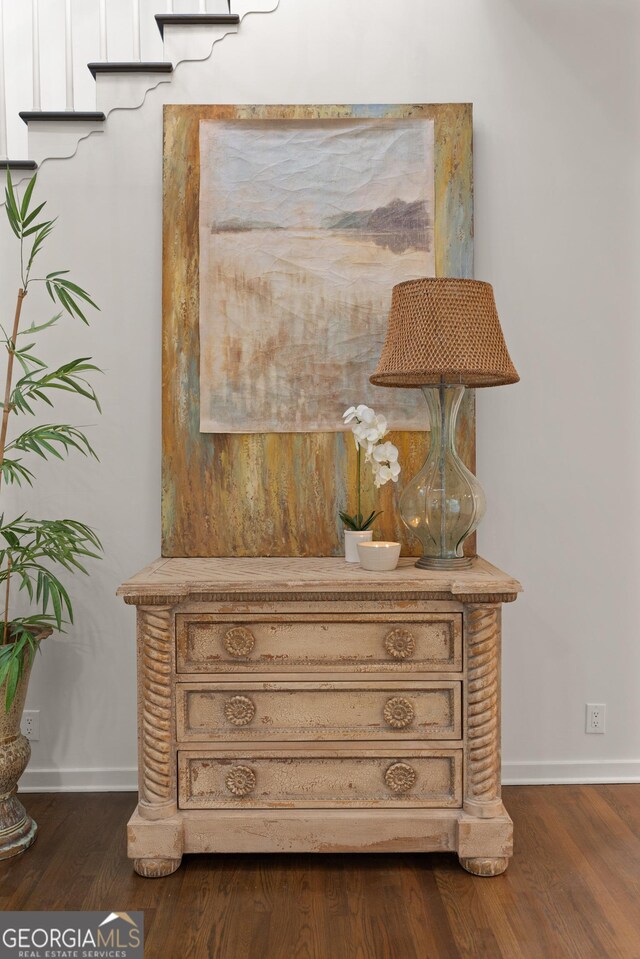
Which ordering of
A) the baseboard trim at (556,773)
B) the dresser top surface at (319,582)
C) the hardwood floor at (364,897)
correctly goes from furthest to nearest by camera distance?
the baseboard trim at (556,773), the dresser top surface at (319,582), the hardwood floor at (364,897)

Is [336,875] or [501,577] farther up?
[501,577]

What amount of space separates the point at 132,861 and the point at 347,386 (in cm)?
153

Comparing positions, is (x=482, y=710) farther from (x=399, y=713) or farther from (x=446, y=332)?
(x=446, y=332)

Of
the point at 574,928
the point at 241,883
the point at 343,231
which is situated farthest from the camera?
the point at 343,231

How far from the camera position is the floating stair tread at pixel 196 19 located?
2.32 metres

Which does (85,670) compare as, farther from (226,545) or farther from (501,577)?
(501,577)

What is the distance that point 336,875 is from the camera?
191 centimetres

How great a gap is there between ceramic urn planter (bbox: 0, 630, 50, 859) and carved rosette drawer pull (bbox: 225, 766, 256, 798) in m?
0.64

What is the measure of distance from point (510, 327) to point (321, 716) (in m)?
1.39

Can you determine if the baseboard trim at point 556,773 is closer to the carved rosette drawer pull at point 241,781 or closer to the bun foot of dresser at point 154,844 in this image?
the carved rosette drawer pull at point 241,781

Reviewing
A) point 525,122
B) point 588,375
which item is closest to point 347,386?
point 588,375

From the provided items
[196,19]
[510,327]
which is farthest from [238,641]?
[196,19]

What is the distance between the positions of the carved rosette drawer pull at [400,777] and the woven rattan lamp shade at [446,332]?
3.49 ft

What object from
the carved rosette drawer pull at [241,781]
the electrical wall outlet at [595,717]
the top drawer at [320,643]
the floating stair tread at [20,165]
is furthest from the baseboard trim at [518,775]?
the floating stair tread at [20,165]
